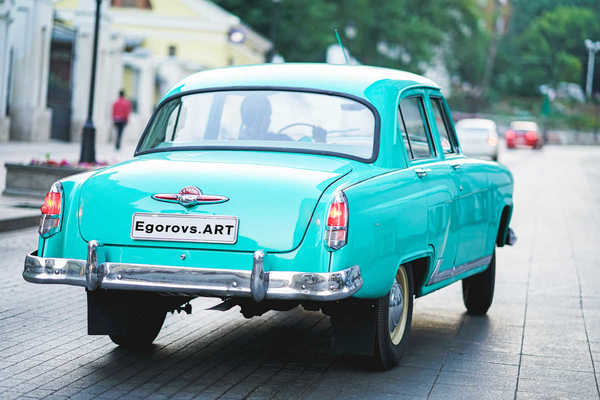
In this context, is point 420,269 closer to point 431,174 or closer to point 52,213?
point 431,174

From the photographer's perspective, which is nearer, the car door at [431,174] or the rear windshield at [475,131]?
the car door at [431,174]

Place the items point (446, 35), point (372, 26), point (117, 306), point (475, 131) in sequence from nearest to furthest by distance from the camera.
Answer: point (117, 306), point (475, 131), point (372, 26), point (446, 35)

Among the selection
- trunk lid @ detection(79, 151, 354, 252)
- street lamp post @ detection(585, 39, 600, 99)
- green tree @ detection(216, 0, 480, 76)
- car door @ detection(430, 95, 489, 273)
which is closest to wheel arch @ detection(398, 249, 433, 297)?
car door @ detection(430, 95, 489, 273)

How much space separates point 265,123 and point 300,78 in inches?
16.0

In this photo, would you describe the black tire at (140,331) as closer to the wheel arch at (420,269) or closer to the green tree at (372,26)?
the wheel arch at (420,269)

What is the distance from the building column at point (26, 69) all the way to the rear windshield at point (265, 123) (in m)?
28.2

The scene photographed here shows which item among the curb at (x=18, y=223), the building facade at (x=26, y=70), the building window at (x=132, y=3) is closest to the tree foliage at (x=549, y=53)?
the building window at (x=132, y=3)

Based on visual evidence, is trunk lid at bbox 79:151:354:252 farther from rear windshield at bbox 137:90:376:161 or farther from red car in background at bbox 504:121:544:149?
red car in background at bbox 504:121:544:149

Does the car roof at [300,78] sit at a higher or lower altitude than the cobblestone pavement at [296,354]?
higher

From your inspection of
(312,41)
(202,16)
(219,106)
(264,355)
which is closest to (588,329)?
(264,355)

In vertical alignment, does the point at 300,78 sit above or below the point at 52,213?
above

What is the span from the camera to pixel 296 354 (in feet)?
21.8

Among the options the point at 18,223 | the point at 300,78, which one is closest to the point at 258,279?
the point at 300,78

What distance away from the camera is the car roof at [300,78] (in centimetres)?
659
